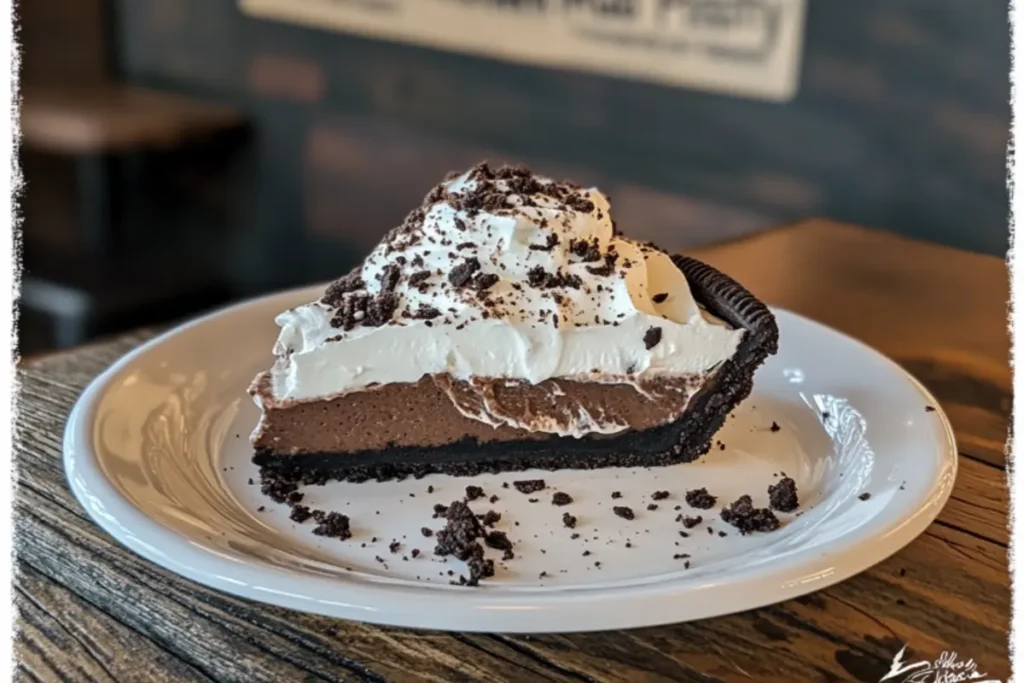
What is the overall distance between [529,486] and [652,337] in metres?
0.23

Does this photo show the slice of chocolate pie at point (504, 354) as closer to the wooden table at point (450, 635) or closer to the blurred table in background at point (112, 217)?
the wooden table at point (450, 635)

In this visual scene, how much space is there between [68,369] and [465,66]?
219cm

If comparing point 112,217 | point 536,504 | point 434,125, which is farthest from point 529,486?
point 112,217

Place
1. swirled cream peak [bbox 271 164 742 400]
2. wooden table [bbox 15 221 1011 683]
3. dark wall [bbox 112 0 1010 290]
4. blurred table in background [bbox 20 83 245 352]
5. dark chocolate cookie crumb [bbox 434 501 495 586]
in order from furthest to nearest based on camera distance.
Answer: blurred table in background [bbox 20 83 245 352]
dark wall [bbox 112 0 1010 290]
swirled cream peak [bbox 271 164 742 400]
dark chocolate cookie crumb [bbox 434 501 495 586]
wooden table [bbox 15 221 1011 683]

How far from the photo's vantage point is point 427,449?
4.20 feet

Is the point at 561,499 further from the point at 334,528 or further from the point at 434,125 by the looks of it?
the point at 434,125

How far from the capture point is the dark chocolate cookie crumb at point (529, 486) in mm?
1202

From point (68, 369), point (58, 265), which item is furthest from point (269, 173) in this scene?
point (68, 369)

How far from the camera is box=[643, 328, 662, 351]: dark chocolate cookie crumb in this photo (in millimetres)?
1239

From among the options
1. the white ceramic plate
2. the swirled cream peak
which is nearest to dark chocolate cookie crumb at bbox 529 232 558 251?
the swirled cream peak

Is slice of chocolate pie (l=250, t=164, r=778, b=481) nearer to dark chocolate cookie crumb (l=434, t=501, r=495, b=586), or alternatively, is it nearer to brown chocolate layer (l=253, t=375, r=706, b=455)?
brown chocolate layer (l=253, t=375, r=706, b=455)

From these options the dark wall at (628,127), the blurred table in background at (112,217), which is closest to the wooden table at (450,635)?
the dark wall at (628,127)

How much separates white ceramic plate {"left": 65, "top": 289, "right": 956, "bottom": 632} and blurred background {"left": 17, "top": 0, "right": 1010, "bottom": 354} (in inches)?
50.8

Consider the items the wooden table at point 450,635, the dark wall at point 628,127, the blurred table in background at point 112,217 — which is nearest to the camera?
the wooden table at point 450,635
